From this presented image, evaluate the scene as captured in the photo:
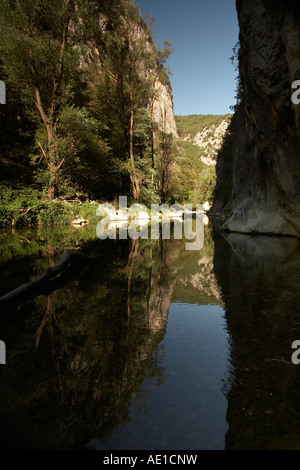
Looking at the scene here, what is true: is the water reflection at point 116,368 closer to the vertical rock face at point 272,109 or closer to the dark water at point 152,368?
the dark water at point 152,368

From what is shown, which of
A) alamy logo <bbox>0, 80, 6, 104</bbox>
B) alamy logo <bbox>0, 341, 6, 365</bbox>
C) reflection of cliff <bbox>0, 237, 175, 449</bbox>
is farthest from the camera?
alamy logo <bbox>0, 80, 6, 104</bbox>

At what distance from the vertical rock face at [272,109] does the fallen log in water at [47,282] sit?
891 cm

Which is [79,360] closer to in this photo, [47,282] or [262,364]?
[262,364]

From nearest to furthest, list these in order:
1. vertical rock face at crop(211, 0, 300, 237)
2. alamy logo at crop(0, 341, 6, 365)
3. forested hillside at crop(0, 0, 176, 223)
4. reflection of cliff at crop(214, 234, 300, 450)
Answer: reflection of cliff at crop(214, 234, 300, 450)
alamy logo at crop(0, 341, 6, 365)
vertical rock face at crop(211, 0, 300, 237)
forested hillside at crop(0, 0, 176, 223)

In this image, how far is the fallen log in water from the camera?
12.0 feet

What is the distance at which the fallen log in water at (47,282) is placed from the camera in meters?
3.67

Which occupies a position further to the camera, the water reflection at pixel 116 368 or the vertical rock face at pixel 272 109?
the vertical rock face at pixel 272 109

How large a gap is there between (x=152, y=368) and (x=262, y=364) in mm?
940

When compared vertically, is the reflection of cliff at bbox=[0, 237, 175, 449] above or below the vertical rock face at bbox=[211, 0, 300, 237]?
below

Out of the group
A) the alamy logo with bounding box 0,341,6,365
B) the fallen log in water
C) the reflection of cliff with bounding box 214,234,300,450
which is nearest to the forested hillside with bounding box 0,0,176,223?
the fallen log in water

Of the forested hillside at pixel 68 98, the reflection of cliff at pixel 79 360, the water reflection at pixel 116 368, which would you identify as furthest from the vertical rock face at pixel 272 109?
the forested hillside at pixel 68 98

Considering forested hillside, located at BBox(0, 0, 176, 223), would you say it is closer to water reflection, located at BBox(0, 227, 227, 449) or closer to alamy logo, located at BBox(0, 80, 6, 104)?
alamy logo, located at BBox(0, 80, 6, 104)

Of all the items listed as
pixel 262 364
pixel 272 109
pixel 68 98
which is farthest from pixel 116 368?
pixel 68 98

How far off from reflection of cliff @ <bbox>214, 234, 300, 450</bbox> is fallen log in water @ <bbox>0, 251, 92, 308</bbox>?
118 inches
